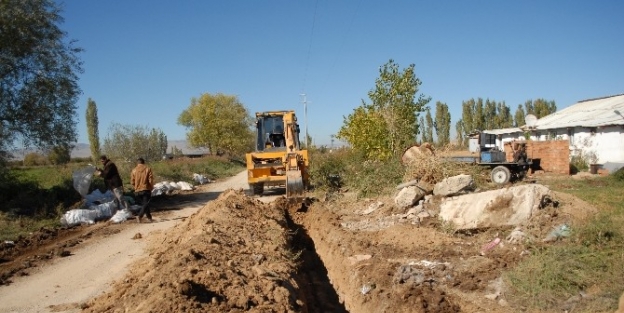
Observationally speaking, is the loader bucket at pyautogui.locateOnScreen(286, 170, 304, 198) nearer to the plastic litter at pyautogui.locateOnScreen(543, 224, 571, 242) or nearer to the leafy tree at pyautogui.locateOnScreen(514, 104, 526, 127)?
the plastic litter at pyautogui.locateOnScreen(543, 224, 571, 242)

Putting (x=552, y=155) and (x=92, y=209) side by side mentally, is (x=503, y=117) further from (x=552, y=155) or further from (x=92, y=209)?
(x=92, y=209)

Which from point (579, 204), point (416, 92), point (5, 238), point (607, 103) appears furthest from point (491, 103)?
point (5, 238)

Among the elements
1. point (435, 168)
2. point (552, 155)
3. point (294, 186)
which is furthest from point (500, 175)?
point (294, 186)

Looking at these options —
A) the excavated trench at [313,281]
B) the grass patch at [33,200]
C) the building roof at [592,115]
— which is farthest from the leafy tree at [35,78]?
the building roof at [592,115]

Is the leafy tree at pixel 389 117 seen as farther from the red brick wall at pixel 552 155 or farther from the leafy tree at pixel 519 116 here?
the leafy tree at pixel 519 116

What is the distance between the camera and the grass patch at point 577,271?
213 inches

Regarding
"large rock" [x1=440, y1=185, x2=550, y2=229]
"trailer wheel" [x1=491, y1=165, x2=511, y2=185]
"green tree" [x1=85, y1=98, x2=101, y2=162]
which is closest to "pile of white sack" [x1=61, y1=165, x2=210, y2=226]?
"large rock" [x1=440, y1=185, x2=550, y2=229]

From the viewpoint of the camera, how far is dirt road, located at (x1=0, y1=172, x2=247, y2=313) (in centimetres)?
582

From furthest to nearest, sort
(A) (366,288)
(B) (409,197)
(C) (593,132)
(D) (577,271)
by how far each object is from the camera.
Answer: (C) (593,132) < (B) (409,197) < (A) (366,288) < (D) (577,271)

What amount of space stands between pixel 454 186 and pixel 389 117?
10.7 m

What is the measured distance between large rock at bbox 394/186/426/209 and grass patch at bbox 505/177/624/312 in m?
4.12

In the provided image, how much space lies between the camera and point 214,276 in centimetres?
538

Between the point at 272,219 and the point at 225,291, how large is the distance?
4792mm

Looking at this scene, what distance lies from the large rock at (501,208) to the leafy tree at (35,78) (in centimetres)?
1300
